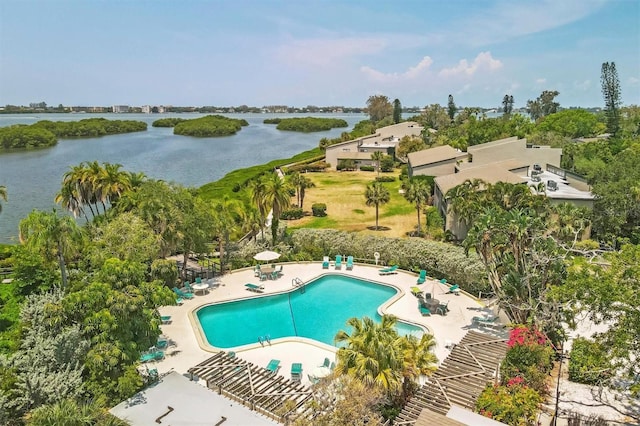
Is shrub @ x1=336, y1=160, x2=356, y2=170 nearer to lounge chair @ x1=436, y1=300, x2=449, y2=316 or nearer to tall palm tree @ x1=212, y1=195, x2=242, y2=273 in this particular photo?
tall palm tree @ x1=212, y1=195, x2=242, y2=273

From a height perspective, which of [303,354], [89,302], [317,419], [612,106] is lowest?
[303,354]

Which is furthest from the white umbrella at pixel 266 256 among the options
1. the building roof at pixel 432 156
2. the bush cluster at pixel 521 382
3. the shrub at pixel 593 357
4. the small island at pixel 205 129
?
the small island at pixel 205 129

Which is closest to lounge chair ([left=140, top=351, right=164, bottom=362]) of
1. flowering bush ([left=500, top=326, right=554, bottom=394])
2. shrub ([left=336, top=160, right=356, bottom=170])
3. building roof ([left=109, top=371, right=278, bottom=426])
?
building roof ([left=109, top=371, right=278, bottom=426])

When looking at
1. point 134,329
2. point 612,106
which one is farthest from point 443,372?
point 612,106

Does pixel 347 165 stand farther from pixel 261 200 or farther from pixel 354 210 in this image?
pixel 261 200

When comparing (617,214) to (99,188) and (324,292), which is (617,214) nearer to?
(324,292)
